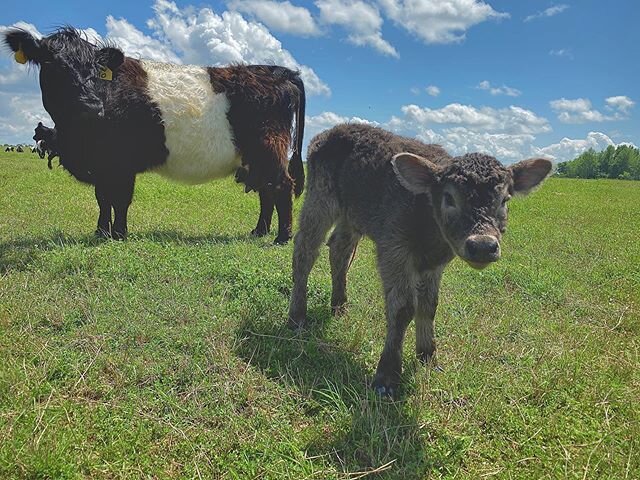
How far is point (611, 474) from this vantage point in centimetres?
330

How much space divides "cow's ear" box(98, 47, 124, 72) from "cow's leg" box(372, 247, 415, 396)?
5.83 metres

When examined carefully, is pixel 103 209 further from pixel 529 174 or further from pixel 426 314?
pixel 529 174

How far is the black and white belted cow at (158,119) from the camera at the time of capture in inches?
296

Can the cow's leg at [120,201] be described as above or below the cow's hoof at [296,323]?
above

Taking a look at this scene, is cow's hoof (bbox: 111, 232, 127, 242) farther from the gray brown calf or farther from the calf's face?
the calf's face

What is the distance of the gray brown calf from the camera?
3.77m

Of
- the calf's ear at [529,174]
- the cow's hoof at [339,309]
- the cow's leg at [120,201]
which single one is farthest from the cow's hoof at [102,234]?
the calf's ear at [529,174]

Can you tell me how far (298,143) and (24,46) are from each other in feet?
15.3

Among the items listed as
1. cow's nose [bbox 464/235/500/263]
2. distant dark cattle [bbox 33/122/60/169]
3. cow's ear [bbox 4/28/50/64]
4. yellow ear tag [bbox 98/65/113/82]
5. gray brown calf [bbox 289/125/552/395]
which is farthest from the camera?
distant dark cattle [bbox 33/122/60/169]

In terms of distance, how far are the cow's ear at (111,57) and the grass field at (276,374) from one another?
108 inches

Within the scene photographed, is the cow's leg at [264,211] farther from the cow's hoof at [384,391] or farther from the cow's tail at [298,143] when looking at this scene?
the cow's hoof at [384,391]

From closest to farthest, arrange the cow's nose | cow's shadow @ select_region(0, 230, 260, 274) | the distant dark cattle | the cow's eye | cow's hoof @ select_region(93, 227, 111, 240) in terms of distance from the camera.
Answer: the cow's nose → the cow's eye → cow's shadow @ select_region(0, 230, 260, 274) → cow's hoof @ select_region(93, 227, 111, 240) → the distant dark cattle

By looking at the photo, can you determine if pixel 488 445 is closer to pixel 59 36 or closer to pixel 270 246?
pixel 270 246

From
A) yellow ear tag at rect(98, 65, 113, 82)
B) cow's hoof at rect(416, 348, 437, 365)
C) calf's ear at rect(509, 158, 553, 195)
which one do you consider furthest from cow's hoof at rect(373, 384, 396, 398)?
yellow ear tag at rect(98, 65, 113, 82)
